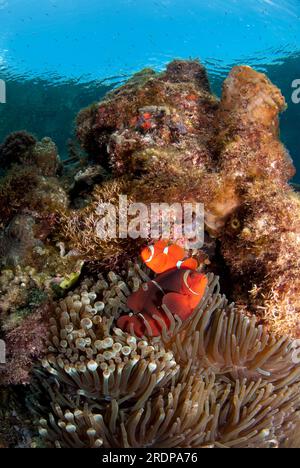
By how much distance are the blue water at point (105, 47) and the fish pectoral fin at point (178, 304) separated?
20181mm

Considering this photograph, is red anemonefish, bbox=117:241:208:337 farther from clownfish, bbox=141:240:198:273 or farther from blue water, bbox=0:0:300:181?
blue water, bbox=0:0:300:181

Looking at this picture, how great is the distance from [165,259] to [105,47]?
24463mm

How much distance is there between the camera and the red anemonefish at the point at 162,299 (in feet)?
8.87

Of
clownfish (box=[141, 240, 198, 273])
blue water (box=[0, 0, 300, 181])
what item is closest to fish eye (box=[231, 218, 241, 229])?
clownfish (box=[141, 240, 198, 273])

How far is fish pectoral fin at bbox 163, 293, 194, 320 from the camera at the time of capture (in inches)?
107

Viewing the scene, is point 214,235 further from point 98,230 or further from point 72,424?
point 72,424

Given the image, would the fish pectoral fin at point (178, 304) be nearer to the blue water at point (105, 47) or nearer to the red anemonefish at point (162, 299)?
the red anemonefish at point (162, 299)

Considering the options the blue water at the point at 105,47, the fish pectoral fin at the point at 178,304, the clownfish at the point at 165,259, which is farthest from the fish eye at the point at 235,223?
the blue water at the point at 105,47

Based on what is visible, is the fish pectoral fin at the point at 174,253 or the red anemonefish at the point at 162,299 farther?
the fish pectoral fin at the point at 174,253

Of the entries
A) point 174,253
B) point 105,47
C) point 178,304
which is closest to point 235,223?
point 174,253

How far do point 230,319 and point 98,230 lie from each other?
1.44m

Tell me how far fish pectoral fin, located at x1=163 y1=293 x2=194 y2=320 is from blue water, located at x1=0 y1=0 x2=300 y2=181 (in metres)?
20.2
